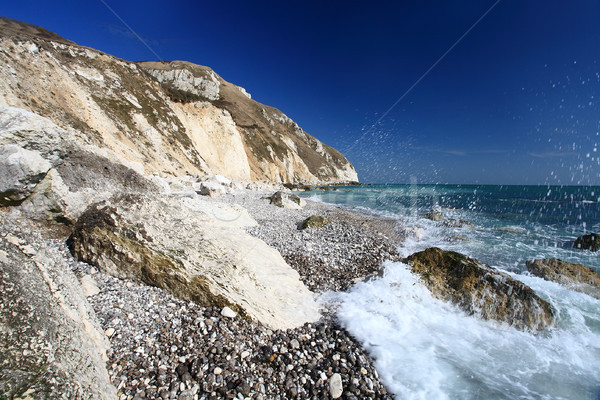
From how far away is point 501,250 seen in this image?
13.7 meters

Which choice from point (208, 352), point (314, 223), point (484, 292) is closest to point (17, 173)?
point (208, 352)

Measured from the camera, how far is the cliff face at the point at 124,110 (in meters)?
25.6

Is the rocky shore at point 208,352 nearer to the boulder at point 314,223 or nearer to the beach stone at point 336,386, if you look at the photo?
the beach stone at point 336,386

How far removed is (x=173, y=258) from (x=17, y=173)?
388cm

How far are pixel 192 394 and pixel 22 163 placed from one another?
6.03 metres

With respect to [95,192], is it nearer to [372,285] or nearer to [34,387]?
[34,387]

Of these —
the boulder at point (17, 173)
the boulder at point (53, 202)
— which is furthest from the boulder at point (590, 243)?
the boulder at point (17, 173)

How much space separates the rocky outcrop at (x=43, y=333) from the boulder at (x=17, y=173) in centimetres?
306

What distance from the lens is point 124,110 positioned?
34969mm

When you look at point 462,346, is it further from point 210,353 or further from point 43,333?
point 43,333

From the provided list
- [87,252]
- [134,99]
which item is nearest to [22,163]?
[87,252]

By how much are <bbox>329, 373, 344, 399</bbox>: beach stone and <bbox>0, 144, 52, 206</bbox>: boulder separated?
7226 mm

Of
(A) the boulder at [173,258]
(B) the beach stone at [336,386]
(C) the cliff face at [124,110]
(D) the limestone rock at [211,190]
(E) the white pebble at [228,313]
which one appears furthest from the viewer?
(C) the cliff face at [124,110]

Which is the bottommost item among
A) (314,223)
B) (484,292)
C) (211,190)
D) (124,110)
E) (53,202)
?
(484,292)
